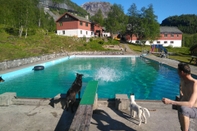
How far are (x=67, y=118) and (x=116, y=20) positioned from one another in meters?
49.8

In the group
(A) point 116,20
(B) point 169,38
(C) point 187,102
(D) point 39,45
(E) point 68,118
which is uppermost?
(A) point 116,20

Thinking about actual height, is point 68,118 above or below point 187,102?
below

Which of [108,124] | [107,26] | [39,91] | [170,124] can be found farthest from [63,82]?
[107,26]

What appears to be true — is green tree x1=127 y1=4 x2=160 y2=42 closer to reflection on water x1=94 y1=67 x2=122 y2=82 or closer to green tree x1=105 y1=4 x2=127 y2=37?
green tree x1=105 y1=4 x2=127 y2=37

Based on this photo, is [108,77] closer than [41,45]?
Yes

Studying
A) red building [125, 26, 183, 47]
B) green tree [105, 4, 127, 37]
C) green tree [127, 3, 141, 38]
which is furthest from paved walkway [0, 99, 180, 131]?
red building [125, 26, 183, 47]

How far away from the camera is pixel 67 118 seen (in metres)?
5.27

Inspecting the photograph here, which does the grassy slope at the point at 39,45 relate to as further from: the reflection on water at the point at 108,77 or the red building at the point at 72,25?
the reflection on water at the point at 108,77

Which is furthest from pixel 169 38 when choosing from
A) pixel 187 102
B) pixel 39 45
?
pixel 187 102

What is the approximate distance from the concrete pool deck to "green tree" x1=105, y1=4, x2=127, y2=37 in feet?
153

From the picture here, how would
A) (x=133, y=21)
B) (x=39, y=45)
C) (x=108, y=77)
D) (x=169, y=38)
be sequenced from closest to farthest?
(x=108, y=77) → (x=39, y=45) → (x=133, y=21) → (x=169, y=38)

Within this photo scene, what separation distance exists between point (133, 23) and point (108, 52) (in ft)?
83.9

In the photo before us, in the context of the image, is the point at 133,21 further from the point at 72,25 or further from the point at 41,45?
the point at 41,45

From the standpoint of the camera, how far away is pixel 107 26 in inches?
2031
